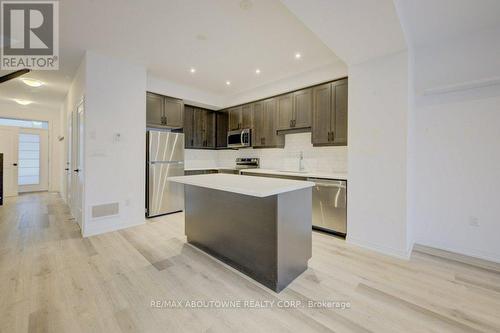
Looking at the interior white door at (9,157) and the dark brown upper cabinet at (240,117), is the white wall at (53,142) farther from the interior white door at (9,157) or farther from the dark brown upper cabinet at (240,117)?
the dark brown upper cabinet at (240,117)

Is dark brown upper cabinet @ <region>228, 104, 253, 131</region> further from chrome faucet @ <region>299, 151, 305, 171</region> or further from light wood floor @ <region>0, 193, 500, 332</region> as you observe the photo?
light wood floor @ <region>0, 193, 500, 332</region>

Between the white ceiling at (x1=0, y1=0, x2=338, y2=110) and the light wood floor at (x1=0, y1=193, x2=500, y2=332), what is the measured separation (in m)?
2.89

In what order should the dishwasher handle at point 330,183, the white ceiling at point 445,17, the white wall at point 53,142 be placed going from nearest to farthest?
the white ceiling at point 445,17
the dishwasher handle at point 330,183
the white wall at point 53,142

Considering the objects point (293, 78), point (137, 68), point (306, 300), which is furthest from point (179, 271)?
point (293, 78)

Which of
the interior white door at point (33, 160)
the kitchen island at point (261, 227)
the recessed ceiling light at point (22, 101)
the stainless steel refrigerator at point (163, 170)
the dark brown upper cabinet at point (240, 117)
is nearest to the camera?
the kitchen island at point (261, 227)

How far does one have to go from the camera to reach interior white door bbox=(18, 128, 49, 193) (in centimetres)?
682

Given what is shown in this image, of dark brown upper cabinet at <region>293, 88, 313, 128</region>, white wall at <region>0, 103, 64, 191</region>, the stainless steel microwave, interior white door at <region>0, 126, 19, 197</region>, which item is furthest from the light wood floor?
white wall at <region>0, 103, 64, 191</region>

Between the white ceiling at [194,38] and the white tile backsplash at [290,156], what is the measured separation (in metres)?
1.41

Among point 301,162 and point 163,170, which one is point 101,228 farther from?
point 301,162

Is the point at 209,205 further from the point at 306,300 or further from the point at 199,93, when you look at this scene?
the point at 199,93

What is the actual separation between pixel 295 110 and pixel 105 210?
3.76m

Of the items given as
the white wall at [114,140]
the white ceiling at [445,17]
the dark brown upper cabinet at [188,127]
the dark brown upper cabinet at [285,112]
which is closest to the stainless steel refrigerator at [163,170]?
the white wall at [114,140]

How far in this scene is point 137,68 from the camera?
384cm

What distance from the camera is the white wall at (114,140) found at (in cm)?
335
